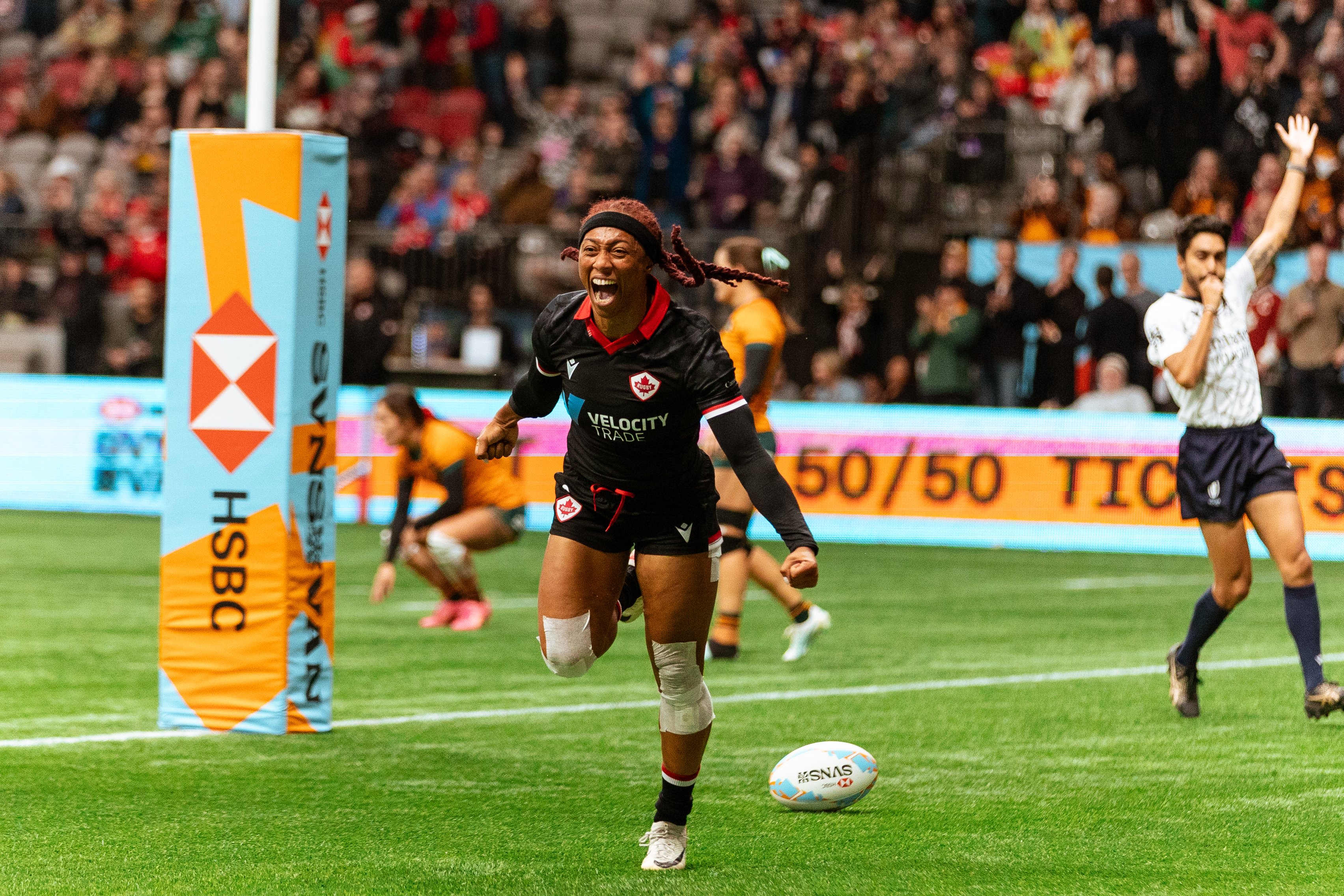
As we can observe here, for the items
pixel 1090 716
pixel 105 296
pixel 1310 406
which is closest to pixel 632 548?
pixel 1090 716

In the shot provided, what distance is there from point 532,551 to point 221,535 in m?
9.30

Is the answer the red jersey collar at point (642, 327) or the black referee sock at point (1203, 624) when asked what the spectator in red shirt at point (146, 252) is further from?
the red jersey collar at point (642, 327)

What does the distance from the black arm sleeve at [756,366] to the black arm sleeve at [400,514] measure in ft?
9.21

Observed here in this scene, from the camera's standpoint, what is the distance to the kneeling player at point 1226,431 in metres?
8.48

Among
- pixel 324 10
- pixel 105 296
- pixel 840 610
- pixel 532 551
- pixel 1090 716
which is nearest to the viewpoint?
pixel 1090 716

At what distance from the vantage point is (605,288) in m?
5.70

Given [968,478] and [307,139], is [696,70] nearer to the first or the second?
[968,478]

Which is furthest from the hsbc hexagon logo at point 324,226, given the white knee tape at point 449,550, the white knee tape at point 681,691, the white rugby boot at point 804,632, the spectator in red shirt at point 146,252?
the spectator in red shirt at point 146,252

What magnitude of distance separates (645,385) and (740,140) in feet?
53.4

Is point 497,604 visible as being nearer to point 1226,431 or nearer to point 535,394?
point 1226,431

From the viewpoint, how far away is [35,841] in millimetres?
6113

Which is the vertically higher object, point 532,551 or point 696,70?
point 696,70

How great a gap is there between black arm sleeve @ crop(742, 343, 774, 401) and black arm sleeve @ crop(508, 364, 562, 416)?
3.98 m

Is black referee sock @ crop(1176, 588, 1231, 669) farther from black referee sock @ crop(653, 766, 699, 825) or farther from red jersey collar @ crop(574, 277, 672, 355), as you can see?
red jersey collar @ crop(574, 277, 672, 355)
